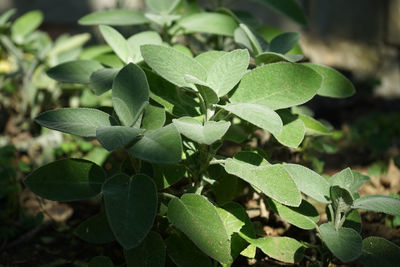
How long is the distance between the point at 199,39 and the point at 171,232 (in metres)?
1.01

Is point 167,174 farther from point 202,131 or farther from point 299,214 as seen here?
point 299,214

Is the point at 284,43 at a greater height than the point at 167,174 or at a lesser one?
greater

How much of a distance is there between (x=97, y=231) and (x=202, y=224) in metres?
0.33

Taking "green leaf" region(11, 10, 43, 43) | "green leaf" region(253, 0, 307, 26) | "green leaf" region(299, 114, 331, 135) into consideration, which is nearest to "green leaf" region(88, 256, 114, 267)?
"green leaf" region(299, 114, 331, 135)

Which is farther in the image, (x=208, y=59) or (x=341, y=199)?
(x=208, y=59)

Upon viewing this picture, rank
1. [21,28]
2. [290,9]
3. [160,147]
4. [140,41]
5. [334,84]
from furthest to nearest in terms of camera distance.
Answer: [21,28]
[290,9]
[140,41]
[334,84]
[160,147]

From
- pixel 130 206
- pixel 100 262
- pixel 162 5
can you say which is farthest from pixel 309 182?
pixel 162 5

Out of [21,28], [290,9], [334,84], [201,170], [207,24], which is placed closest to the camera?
[201,170]

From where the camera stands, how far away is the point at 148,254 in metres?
1.15

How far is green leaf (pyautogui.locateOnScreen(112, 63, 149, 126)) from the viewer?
1.14 meters

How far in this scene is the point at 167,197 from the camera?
1.24 m

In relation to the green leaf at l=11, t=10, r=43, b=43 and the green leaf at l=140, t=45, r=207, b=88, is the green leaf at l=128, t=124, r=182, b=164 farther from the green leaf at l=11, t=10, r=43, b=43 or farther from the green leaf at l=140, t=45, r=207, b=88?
the green leaf at l=11, t=10, r=43, b=43

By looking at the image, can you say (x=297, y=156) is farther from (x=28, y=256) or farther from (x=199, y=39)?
(x=28, y=256)

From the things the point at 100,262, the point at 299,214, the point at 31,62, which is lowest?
the point at 31,62
